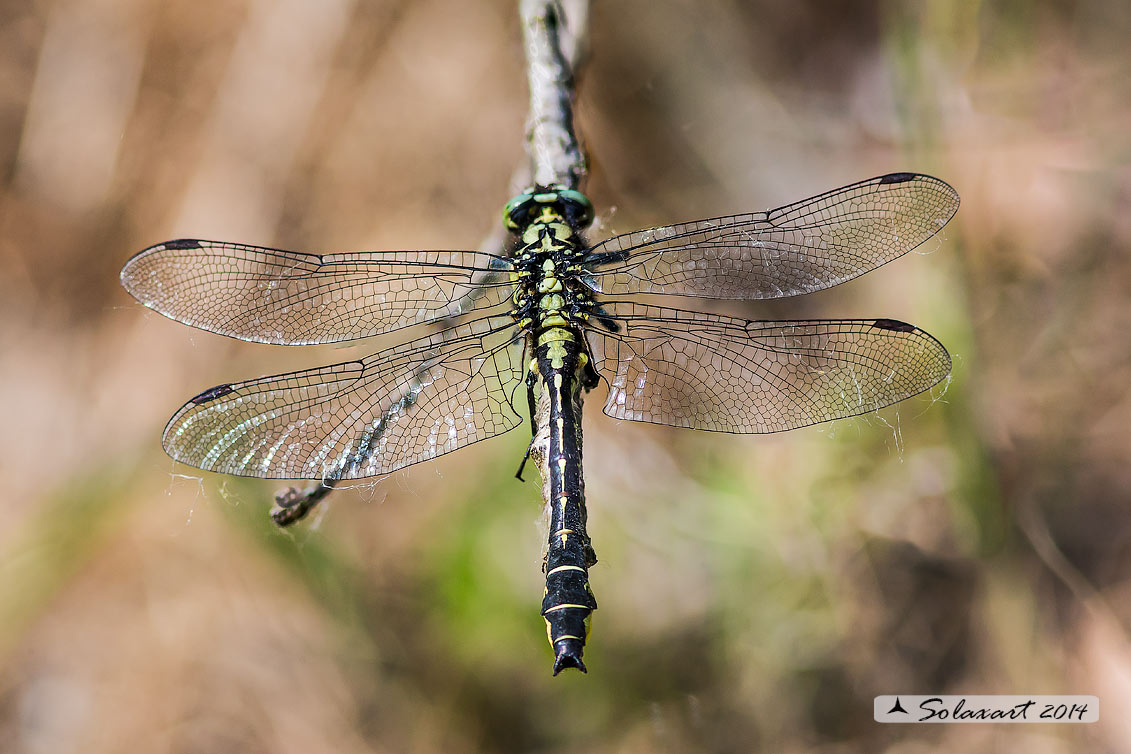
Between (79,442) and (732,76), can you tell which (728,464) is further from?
(79,442)

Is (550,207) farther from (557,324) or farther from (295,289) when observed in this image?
(295,289)

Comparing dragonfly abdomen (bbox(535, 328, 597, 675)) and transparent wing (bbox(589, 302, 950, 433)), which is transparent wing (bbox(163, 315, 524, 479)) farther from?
transparent wing (bbox(589, 302, 950, 433))

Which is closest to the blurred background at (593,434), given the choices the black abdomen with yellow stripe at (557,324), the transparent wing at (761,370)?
the black abdomen with yellow stripe at (557,324)

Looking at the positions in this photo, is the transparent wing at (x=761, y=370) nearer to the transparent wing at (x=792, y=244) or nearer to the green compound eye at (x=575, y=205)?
the transparent wing at (x=792, y=244)

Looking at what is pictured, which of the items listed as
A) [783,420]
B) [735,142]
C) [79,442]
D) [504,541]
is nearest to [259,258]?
[504,541]

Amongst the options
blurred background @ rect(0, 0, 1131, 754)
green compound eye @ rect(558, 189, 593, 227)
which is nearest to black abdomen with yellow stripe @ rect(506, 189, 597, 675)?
green compound eye @ rect(558, 189, 593, 227)

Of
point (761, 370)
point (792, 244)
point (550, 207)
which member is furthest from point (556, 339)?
point (792, 244)
